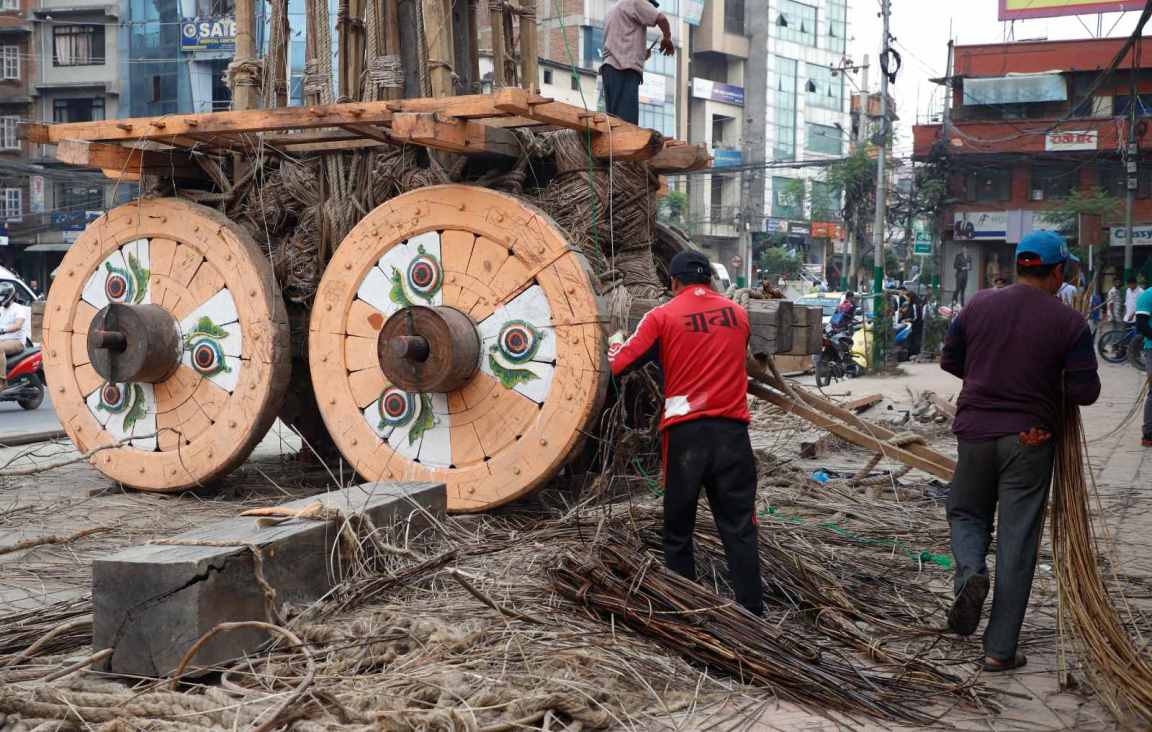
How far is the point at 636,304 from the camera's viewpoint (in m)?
7.02

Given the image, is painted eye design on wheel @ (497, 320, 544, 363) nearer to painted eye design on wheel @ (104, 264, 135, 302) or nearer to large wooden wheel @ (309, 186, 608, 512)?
large wooden wheel @ (309, 186, 608, 512)

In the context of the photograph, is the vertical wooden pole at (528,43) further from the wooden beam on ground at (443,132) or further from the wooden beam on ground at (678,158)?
the wooden beam on ground at (443,132)

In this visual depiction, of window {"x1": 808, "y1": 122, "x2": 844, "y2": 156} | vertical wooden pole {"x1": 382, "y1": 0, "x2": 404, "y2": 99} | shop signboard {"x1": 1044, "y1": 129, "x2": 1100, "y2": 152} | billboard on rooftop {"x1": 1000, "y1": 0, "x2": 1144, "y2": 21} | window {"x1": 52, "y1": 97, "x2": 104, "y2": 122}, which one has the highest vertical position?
billboard on rooftop {"x1": 1000, "y1": 0, "x2": 1144, "y2": 21}

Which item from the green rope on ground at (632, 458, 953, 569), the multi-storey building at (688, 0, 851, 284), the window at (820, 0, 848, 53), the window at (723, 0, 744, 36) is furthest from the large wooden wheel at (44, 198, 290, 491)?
the window at (820, 0, 848, 53)

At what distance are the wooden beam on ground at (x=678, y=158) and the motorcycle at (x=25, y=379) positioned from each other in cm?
914

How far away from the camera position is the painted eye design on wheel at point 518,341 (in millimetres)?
6844

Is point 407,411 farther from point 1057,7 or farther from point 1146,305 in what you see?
point 1057,7

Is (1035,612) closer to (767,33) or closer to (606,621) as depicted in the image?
(606,621)

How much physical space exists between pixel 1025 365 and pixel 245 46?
18.7ft

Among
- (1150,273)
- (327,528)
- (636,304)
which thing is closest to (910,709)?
(327,528)

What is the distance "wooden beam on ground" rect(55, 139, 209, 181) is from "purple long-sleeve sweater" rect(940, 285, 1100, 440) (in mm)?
5572

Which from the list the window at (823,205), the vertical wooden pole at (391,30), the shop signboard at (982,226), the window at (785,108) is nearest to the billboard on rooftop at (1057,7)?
the shop signboard at (982,226)

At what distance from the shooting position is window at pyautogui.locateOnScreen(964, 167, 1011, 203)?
4247cm

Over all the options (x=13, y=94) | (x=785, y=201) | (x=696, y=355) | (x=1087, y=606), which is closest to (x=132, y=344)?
(x=696, y=355)
